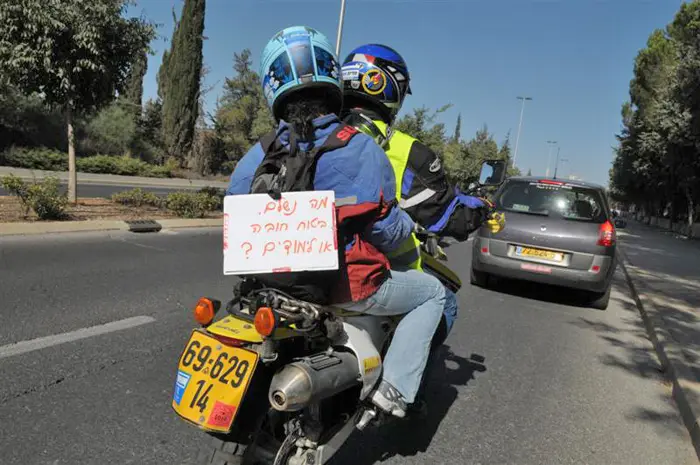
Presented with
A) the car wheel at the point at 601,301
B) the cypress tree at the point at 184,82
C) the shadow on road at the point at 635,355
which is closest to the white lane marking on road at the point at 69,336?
the shadow on road at the point at 635,355

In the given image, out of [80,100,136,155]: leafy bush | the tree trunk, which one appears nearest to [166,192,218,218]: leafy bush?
the tree trunk

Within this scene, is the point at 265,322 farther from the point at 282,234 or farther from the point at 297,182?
the point at 297,182

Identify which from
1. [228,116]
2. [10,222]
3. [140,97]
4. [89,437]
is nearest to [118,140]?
[140,97]

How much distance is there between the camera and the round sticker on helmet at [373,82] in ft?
9.07

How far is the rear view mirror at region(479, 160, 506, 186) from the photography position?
10.5 feet

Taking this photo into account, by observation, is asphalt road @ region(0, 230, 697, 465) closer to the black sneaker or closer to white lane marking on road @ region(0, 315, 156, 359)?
white lane marking on road @ region(0, 315, 156, 359)

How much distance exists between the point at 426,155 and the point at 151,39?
12.0 meters

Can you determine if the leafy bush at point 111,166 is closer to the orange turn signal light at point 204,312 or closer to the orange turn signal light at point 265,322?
the orange turn signal light at point 204,312

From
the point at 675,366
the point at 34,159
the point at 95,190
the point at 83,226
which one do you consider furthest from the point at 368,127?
the point at 34,159

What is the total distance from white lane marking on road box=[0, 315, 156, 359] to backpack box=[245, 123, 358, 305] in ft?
8.73

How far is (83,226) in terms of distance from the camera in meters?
9.91

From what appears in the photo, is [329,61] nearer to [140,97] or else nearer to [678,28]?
[678,28]

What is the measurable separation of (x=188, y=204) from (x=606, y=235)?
9.87 metres

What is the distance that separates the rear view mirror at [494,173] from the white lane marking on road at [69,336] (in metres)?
3.23
